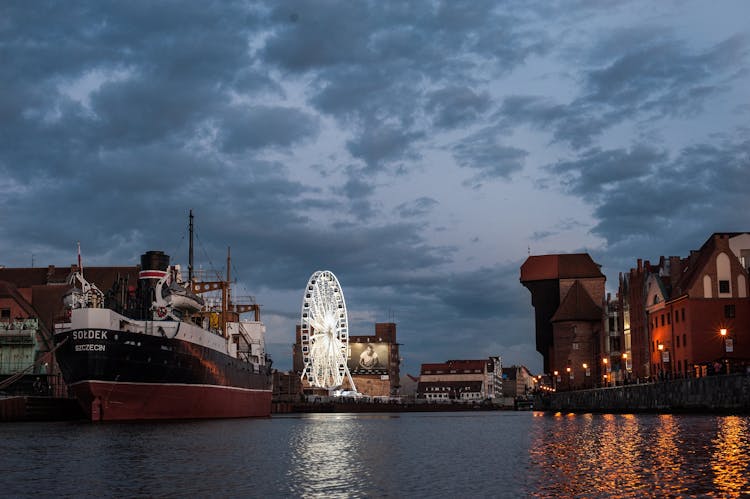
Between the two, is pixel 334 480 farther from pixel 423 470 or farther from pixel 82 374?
pixel 82 374

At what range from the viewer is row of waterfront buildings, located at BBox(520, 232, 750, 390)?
292 feet

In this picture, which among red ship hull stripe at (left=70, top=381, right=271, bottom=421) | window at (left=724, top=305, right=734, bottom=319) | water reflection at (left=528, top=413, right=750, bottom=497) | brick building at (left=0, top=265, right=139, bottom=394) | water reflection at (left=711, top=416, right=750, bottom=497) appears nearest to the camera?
water reflection at (left=711, top=416, right=750, bottom=497)

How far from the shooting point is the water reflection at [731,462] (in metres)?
22.9

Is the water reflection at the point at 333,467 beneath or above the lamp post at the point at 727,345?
beneath

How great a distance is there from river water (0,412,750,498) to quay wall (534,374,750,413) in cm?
1922

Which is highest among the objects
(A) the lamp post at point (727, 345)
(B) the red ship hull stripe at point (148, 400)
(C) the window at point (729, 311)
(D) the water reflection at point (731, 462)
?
(C) the window at point (729, 311)

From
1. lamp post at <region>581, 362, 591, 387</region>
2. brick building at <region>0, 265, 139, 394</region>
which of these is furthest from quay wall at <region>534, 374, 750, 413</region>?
brick building at <region>0, 265, 139, 394</region>

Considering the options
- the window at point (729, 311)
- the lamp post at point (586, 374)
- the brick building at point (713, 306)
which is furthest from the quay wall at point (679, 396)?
the lamp post at point (586, 374)

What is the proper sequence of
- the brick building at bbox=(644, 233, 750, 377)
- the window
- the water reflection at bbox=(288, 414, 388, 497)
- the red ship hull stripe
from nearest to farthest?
the water reflection at bbox=(288, 414, 388, 497)
the red ship hull stripe
the brick building at bbox=(644, 233, 750, 377)
the window

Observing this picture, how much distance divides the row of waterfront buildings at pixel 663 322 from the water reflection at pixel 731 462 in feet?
97.7

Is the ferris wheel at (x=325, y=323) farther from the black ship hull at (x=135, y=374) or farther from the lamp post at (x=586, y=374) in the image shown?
the black ship hull at (x=135, y=374)

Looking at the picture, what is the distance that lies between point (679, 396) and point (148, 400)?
46.6 metres

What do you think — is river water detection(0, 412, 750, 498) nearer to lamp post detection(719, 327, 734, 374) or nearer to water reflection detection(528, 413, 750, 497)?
water reflection detection(528, 413, 750, 497)

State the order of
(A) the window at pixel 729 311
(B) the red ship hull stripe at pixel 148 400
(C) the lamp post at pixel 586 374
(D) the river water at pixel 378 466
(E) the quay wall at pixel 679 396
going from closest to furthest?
(D) the river water at pixel 378 466 < (B) the red ship hull stripe at pixel 148 400 < (E) the quay wall at pixel 679 396 < (A) the window at pixel 729 311 < (C) the lamp post at pixel 586 374
